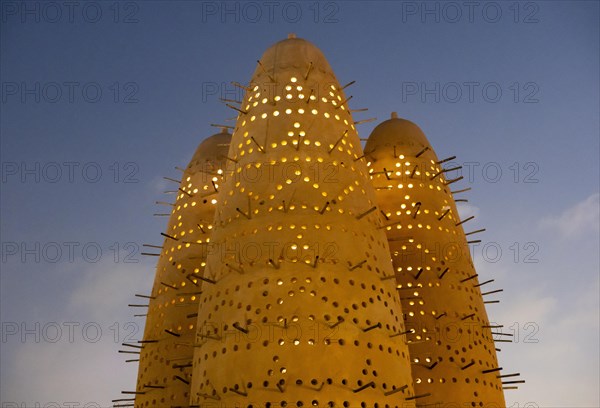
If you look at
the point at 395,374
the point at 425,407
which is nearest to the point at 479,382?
the point at 425,407

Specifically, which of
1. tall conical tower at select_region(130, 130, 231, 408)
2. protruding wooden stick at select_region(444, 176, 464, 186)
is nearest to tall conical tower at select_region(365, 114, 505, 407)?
protruding wooden stick at select_region(444, 176, 464, 186)

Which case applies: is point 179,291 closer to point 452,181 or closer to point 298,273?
point 298,273

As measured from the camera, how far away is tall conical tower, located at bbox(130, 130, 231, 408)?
21.7 meters

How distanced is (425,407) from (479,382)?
1808 mm

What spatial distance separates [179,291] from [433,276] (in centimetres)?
791

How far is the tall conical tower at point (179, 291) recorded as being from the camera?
2169 cm

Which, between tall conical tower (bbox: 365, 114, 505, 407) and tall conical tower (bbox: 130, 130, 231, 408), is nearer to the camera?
tall conical tower (bbox: 365, 114, 505, 407)

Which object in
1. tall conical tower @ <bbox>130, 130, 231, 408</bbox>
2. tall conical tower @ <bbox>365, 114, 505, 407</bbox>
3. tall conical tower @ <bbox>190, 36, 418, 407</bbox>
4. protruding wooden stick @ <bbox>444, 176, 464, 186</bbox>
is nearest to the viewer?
tall conical tower @ <bbox>190, 36, 418, 407</bbox>

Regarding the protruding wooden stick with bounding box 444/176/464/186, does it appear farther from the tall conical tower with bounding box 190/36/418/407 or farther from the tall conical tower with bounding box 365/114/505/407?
the tall conical tower with bounding box 190/36/418/407

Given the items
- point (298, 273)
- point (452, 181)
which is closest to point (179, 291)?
point (298, 273)

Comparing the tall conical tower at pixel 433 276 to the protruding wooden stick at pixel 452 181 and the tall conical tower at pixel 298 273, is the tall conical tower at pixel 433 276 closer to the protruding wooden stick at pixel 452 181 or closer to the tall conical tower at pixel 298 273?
the protruding wooden stick at pixel 452 181

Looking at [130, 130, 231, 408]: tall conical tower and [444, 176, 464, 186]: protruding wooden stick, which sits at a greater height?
[444, 176, 464, 186]: protruding wooden stick

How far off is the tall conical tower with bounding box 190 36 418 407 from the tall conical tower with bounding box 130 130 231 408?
12.1ft

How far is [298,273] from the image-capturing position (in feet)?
53.2
